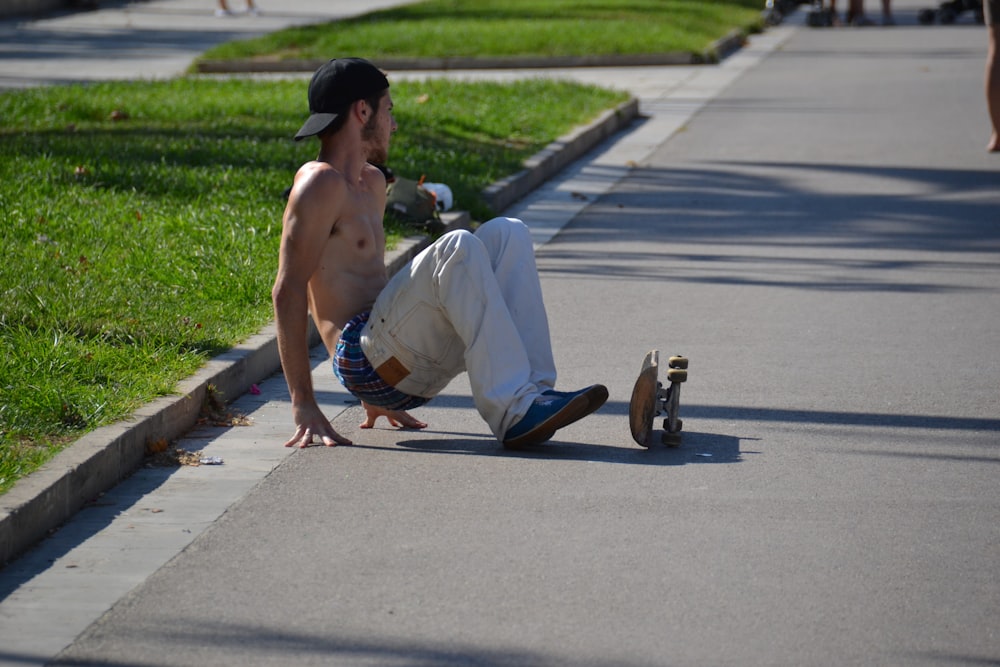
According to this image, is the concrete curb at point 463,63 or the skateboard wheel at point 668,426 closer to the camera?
the skateboard wheel at point 668,426

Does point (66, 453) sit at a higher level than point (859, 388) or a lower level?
higher

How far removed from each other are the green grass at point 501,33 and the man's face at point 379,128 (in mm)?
14963

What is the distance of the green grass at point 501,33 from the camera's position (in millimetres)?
20203

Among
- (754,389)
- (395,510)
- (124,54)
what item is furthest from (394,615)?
(124,54)

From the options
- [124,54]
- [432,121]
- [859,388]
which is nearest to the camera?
[859,388]

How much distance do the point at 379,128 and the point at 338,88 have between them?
0.68ft

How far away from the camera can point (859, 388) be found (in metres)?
5.88

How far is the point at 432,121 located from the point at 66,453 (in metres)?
8.53

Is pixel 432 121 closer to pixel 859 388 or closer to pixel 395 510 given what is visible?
pixel 859 388

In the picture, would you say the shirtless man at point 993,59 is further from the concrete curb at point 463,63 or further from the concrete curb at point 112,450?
the concrete curb at point 463,63

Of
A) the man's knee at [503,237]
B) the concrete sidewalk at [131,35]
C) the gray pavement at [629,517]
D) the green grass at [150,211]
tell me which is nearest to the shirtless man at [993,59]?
the green grass at [150,211]

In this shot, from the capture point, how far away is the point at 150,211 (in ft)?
27.8

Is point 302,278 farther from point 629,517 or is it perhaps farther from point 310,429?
point 629,517

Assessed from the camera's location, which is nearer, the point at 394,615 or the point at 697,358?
the point at 394,615
